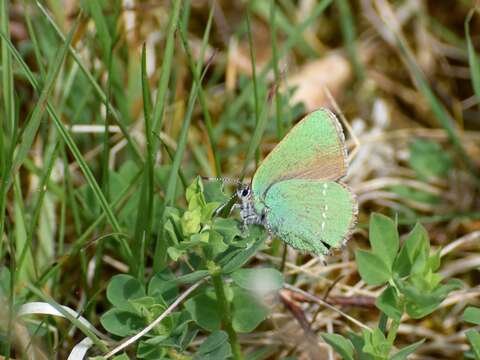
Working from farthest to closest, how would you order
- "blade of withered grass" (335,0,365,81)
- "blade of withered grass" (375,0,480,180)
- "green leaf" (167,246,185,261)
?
"blade of withered grass" (335,0,365,81) < "blade of withered grass" (375,0,480,180) < "green leaf" (167,246,185,261)

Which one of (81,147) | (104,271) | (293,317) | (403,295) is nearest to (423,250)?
(403,295)

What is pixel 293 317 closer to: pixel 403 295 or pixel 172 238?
pixel 403 295

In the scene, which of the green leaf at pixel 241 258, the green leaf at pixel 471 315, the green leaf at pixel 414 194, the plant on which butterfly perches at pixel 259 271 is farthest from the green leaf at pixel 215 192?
the green leaf at pixel 414 194

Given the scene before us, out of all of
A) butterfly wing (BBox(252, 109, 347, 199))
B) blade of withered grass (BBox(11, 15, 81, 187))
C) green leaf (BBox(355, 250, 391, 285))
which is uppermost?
blade of withered grass (BBox(11, 15, 81, 187))

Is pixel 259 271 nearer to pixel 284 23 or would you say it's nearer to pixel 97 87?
pixel 97 87

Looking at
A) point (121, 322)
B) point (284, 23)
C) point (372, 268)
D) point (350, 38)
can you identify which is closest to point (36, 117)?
point (121, 322)

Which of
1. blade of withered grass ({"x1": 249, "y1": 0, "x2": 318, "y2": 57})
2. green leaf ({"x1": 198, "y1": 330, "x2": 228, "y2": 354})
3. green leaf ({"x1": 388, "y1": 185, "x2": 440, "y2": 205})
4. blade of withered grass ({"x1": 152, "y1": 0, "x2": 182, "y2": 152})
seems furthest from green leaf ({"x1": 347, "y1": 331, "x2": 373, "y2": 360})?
blade of withered grass ({"x1": 249, "y1": 0, "x2": 318, "y2": 57})

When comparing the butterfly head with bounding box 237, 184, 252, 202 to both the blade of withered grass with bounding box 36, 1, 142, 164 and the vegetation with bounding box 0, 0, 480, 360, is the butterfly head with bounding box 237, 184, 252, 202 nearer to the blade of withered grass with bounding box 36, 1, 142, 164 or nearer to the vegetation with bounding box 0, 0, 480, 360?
the vegetation with bounding box 0, 0, 480, 360
